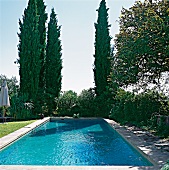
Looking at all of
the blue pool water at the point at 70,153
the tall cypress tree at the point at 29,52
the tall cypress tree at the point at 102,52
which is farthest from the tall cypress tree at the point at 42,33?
the blue pool water at the point at 70,153

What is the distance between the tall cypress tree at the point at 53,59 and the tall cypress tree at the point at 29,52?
1973 mm

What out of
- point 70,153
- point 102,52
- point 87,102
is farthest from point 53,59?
point 70,153

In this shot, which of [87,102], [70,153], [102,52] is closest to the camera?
[70,153]

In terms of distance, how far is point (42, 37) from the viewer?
78.2 ft

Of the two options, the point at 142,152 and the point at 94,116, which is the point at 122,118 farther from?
the point at 142,152

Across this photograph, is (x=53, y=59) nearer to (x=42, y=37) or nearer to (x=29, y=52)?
(x=42, y=37)

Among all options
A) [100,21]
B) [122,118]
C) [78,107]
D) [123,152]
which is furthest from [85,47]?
[123,152]

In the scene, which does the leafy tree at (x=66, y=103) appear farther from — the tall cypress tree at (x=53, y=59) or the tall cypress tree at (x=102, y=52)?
the tall cypress tree at (x=102, y=52)

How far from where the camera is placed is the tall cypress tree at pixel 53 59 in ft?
79.6

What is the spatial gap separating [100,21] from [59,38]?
4.15 meters

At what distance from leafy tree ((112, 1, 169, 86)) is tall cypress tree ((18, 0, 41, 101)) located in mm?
9139

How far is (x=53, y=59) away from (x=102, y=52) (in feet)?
14.9

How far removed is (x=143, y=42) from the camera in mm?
10672

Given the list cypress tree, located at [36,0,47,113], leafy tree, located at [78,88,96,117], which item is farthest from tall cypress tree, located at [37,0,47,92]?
leafy tree, located at [78,88,96,117]
